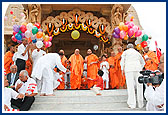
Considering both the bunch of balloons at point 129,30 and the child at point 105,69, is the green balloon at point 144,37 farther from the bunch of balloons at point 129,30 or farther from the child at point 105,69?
the child at point 105,69

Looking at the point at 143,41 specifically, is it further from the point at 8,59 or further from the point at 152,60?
the point at 8,59

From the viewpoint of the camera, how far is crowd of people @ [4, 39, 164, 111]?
4.42 meters

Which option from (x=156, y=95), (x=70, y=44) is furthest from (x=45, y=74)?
(x=70, y=44)

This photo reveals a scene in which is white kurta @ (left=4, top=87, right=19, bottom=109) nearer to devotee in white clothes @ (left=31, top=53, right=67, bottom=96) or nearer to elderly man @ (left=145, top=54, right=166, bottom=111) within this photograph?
devotee in white clothes @ (left=31, top=53, right=67, bottom=96)

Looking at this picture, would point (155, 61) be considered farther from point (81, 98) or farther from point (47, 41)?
point (47, 41)

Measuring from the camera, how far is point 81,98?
5266 mm

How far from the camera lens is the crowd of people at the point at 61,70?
4.42 metres

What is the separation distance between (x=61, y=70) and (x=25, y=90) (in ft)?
4.68

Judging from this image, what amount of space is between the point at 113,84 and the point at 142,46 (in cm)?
207

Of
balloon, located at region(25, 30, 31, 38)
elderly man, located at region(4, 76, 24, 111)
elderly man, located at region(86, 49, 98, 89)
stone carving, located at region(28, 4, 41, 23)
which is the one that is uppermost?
stone carving, located at region(28, 4, 41, 23)

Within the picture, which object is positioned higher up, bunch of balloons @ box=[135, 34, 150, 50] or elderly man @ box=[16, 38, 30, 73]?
bunch of balloons @ box=[135, 34, 150, 50]

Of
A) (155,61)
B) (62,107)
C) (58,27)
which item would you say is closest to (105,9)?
(58,27)

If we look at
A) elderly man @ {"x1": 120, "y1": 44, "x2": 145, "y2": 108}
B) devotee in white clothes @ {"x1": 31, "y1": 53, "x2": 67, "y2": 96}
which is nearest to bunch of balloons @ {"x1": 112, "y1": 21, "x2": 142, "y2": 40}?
elderly man @ {"x1": 120, "y1": 44, "x2": 145, "y2": 108}

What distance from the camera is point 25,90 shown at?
4.45 m
